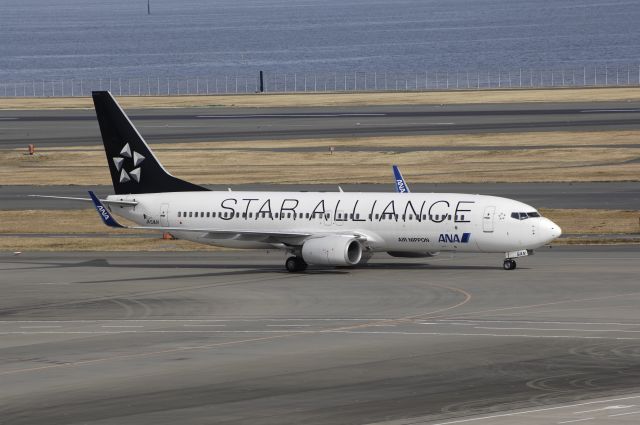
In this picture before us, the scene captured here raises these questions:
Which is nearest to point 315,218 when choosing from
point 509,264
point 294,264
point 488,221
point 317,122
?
point 294,264

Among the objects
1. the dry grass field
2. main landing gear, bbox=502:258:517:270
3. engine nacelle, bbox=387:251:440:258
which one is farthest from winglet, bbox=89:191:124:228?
the dry grass field

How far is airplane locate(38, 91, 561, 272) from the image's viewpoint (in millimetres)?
73938

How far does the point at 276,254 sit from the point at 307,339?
112 ft

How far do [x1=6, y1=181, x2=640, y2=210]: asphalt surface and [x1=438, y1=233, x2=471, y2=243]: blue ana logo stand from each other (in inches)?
1062

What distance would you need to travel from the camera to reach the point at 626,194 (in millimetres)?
105062

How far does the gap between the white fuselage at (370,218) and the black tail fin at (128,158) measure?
2.73ft

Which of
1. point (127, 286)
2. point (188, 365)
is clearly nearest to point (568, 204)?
point (127, 286)

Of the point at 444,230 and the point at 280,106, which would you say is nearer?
the point at 444,230

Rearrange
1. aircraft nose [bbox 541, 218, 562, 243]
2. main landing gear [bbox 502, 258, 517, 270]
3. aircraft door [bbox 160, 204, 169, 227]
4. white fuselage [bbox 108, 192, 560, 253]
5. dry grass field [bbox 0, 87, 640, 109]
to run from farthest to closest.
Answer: dry grass field [bbox 0, 87, 640, 109], aircraft door [bbox 160, 204, 169, 227], main landing gear [bbox 502, 258, 517, 270], white fuselage [bbox 108, 192, 560, 253], aircraft nose [bbox 541, 218, 562, 243]

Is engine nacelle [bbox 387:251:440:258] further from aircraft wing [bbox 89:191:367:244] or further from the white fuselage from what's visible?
aircraft wing [bbox 89:191:367:244]

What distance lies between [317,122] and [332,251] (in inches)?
3568

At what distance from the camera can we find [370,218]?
76188mm

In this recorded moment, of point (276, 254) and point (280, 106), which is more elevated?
point (280, 106)

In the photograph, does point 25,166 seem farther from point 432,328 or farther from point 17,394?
point 17,394
